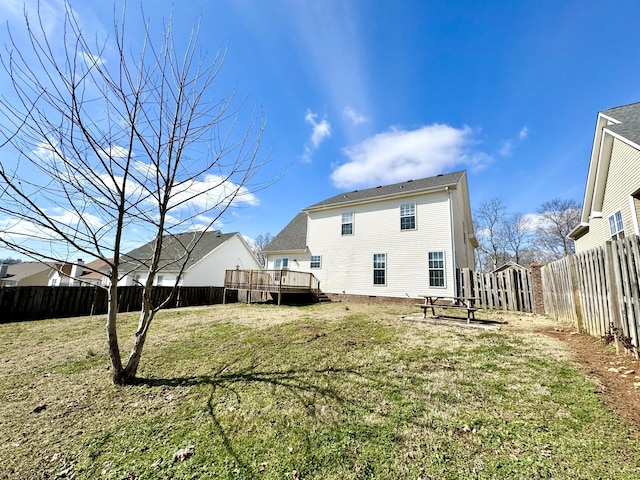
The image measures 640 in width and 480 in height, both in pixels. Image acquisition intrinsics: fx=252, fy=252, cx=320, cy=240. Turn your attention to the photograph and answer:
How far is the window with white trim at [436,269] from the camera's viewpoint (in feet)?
40.9

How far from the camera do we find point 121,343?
566 centimetres

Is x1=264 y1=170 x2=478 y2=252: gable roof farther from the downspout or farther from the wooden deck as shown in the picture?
the wooden deck

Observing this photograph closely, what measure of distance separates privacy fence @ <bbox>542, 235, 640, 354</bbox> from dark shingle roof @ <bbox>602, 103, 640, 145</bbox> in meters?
4.37

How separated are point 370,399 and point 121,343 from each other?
5707mm

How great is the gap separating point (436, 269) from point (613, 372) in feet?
30.6

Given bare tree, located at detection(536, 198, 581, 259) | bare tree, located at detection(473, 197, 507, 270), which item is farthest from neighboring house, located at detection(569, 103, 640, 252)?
bare tree, located at detection(536, 198, 581, 259)

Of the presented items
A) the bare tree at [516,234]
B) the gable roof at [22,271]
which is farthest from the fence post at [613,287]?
the gable roof at [22,271]

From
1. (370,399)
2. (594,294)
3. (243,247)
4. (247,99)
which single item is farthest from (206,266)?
(594,294)

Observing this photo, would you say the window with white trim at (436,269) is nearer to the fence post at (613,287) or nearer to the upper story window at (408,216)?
the upper story window at (408,216)

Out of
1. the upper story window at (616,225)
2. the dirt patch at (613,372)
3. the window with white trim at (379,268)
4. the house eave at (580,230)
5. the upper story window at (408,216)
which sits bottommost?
the dirt patch at (613,372)

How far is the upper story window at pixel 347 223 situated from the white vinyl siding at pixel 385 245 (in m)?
0.29

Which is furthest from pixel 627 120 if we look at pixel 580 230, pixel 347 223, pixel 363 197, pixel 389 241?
pixel 347 223

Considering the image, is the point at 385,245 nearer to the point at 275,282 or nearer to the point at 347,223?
the point at 347,223

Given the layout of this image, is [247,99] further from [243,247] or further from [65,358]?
[243,247]
